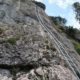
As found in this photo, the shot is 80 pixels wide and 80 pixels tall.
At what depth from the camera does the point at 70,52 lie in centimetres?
1325

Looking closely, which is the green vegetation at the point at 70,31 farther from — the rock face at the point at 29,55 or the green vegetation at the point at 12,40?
the green vegetation at the point at 12,40

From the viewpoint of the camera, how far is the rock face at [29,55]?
10.0 metres

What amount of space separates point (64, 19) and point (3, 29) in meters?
20.6

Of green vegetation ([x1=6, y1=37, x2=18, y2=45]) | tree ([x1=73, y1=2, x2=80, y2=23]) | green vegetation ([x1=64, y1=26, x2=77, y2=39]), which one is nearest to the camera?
green vegetation ([x1=6, y1=37, x2=18, y2=45])

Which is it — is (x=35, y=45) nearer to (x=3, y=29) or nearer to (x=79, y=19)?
(x=3, y=29)

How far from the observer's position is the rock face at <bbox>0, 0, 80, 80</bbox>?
1005 cm

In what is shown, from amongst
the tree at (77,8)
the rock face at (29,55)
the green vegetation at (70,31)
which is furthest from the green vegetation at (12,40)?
the tree at (77,8)

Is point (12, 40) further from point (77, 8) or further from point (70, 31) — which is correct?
point (77, 8)

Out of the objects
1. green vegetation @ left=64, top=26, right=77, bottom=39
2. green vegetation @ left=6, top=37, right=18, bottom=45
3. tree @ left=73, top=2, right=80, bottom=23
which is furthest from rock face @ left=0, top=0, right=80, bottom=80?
tree @ left=73, top=2, right=80, bottom=23

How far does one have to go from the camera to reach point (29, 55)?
10562 mm

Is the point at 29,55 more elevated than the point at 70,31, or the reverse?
the point at 29,55

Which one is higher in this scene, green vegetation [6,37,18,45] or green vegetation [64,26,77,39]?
green vegetation [6,37,18,45]

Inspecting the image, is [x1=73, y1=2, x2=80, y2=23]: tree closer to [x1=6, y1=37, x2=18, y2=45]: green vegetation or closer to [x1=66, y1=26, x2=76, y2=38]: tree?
[x1=66, y1=26, x2=76, y2=38]: tree

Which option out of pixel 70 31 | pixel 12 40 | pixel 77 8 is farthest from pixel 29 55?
pixel 77 8
